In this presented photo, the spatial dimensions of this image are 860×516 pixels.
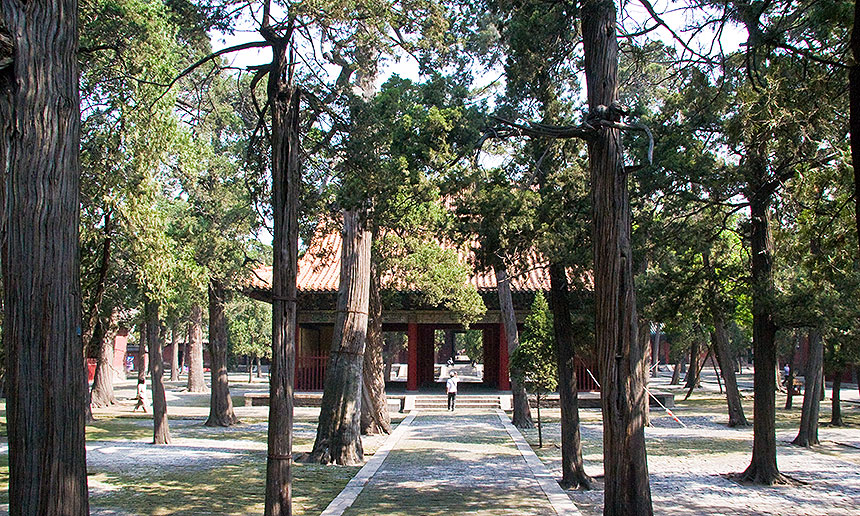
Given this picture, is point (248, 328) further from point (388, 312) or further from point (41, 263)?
point (41, 263)

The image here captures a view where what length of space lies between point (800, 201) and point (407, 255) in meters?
10.5

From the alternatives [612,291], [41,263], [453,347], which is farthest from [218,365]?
[453,347]

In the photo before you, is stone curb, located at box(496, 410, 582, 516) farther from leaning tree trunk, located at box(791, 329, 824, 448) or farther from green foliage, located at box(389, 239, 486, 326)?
leaning tree trunk, located at box(791, 329, 824, 448)

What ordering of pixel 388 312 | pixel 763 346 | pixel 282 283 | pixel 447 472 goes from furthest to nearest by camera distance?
pixel 388 312 < pixel 447 472 < pixel 763 346 < pixel 282 283

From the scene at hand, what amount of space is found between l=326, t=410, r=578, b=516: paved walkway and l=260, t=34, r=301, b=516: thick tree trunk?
242cm

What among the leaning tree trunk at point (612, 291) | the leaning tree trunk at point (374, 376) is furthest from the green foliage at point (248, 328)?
the leaning tree trunk at point (612, 291)

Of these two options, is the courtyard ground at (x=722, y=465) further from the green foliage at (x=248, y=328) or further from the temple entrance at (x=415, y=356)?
the green foliage at (x=248, y=328)

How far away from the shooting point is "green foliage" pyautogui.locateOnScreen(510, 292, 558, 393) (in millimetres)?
16984

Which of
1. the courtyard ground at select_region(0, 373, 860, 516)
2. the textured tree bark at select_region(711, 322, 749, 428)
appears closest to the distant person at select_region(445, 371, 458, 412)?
the courtyard ground at select_region(0, 373, 860, 516)

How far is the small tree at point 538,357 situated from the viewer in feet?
55.7

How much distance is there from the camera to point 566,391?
12188mm

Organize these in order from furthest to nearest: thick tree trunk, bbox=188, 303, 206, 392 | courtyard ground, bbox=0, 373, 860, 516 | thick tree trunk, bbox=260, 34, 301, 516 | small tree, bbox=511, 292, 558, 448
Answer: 1. thick tree trunk, bbox=188, 303, 206, 392
2. small tree, bbox=511, 292, 558, 448
3. courtyard ground, bbox=0, 373, 860, 516
4. thick tree trunk, bbox=260, 34, 301, 516

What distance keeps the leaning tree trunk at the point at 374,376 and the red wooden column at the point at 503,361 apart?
29.7 feet

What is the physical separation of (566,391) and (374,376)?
26.7 ft
